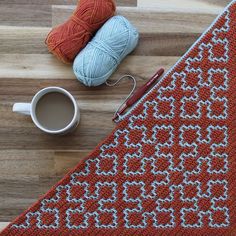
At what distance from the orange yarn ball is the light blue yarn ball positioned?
0.05 ft

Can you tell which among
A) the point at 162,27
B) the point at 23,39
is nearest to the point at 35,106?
the point at 23,39

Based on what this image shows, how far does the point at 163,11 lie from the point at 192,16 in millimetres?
61

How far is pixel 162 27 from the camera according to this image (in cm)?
83

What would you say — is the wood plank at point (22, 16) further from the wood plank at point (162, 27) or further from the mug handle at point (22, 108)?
the mug handle at point (22, 108)

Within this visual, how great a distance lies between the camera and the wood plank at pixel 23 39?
82 cm

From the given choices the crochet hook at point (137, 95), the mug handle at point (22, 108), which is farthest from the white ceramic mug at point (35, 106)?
the crochet hook at point (137, 95)

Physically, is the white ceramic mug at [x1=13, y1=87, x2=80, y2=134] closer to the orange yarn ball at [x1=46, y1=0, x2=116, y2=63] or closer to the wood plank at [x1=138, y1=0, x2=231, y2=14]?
the orange yarn ball at [x1=46, y1=0, x2=116, y2=63]

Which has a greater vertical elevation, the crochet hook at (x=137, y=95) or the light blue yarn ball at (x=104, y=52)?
the light blue yarn ball at (x=104, y=52)

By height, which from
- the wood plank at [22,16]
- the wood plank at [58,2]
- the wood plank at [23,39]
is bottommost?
the wood plank at [23,39]

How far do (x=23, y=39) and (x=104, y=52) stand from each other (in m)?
0.18

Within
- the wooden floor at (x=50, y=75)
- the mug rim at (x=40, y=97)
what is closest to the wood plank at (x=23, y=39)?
the wooden floor at (x=50, y=75)

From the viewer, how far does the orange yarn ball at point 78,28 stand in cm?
77

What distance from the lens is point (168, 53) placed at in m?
0.82

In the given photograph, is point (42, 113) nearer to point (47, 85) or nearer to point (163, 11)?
point (47, 85)
